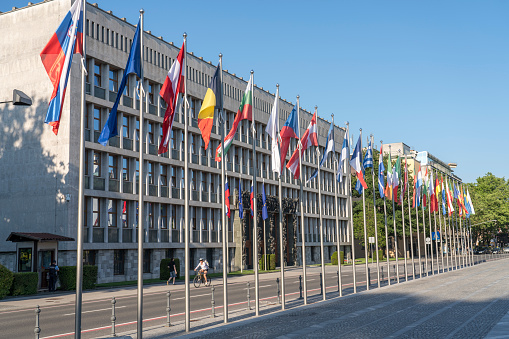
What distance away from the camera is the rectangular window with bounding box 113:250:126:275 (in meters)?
44.9

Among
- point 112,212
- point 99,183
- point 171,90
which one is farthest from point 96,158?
point 171,90

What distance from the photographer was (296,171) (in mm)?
25328

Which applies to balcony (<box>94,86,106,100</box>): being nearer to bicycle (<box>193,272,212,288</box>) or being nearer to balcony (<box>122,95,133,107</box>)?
balcony (<box>122,95,133,107</box>)

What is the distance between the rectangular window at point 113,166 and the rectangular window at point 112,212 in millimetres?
2106

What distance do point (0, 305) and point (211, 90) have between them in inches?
634

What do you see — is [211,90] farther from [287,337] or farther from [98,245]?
[98,245]

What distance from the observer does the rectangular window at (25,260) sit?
35000 mm

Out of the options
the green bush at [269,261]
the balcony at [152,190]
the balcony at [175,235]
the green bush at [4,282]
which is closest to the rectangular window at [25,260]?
the green bush at [4,282]

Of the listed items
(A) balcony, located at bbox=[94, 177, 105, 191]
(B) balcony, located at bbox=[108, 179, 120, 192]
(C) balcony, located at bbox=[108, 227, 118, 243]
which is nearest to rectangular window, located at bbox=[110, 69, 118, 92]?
(B) balcony, located at bbox=[108, 179, 120, 192]

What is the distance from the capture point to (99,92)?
146 feet

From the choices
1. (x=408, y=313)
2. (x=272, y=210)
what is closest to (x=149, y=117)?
(x=272, y=210)

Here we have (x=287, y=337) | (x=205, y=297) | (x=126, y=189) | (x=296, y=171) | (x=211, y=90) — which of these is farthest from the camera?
(x=126, y=189)

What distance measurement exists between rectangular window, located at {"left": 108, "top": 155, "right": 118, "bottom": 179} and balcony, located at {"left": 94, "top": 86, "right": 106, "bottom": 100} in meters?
4.93

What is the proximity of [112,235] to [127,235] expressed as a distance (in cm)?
181
